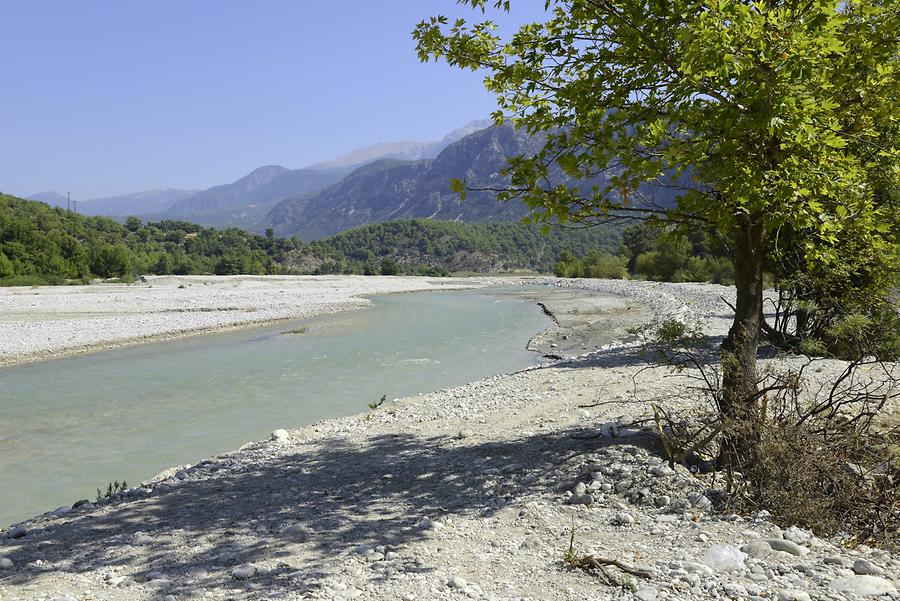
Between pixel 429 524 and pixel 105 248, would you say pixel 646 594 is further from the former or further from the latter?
pixel 105 248

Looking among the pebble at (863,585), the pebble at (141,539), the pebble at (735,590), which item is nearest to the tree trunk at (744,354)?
the pebble at (863,585)

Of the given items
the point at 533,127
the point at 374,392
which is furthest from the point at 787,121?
the point at 374,392

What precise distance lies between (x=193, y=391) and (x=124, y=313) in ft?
81.0

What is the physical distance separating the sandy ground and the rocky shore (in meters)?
20.1

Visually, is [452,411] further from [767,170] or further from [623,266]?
[623,266]

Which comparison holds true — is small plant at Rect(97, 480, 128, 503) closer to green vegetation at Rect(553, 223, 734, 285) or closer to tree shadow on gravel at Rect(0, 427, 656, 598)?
tree shadow on gravel at Rect(0, 427, 656, 598)

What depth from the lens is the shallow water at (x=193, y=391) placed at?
11586 millimetres

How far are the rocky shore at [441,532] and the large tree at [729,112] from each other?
4.56ft

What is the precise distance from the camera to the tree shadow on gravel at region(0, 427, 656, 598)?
552 centimetres

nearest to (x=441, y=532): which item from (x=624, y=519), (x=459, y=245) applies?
(x=624, y=519)

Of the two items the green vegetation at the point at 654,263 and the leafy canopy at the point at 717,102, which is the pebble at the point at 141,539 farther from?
the green vegetation at the point at 654,263

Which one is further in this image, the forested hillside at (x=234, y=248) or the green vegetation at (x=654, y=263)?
the forested hillside at (x=234, y=248)

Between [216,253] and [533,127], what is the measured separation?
118804mm

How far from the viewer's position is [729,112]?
525 centimetres
